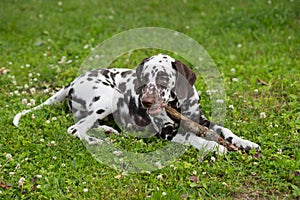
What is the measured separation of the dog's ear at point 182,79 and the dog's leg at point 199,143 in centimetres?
49

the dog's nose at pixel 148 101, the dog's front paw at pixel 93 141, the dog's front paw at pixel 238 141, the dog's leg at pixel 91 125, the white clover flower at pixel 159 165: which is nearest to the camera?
Result: the white clover flower at pixel 159 165

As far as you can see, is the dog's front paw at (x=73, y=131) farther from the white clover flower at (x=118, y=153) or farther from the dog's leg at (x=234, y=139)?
the dog's leg at (x=234, y=139)

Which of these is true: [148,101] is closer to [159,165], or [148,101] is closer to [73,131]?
[159,165]

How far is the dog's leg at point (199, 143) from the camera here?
18.7 feet

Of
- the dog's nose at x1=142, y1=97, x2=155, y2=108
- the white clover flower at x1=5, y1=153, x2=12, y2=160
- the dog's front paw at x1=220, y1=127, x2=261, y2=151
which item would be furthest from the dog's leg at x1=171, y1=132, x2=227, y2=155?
the white clover flower at x1=5, y1=153, x2=12, y2=160

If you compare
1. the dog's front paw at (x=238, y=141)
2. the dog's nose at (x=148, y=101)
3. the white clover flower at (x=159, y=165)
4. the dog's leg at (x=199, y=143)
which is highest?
the dog's nose at (x=148, y=101)

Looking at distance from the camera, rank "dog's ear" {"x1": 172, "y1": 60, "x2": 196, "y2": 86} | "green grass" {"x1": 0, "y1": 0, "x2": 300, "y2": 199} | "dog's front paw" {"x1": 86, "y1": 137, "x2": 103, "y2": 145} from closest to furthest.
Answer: "green grass" {"x1": 0, "y1": 0, "x2": 300, "y2": 199} < "dog's ear" {"x1": 172, "y1": 60, "x2": 196, "y2": 86} < "dog's front paw" {"x1": 86, "y1": 137, "x2": 103, "y2": 145}

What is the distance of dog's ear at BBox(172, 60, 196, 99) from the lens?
5.90 meters

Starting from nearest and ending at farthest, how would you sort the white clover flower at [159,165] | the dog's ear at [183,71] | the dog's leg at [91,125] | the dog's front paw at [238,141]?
the white clover flower at [159,165] < the dog's front paw at [238,141] < the dog's ear at [183,71] < the dog's leg at [91,125]

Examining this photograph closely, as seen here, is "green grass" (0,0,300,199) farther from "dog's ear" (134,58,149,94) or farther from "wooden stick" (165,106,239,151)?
"dog's ear" (134,58,149,94)

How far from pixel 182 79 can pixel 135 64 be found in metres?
2.66

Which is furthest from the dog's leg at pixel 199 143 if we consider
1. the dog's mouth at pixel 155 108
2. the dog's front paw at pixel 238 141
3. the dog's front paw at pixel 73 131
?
the dog's front paw at pixel 73 131

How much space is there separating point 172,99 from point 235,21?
187 inches

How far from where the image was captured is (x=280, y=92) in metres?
7.30
